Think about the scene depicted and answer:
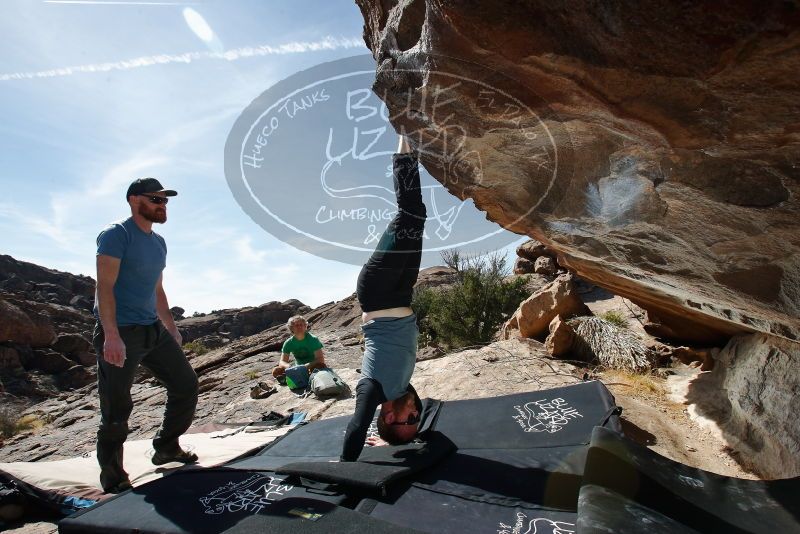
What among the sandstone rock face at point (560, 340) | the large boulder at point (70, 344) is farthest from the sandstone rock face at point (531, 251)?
the large boulder at point (70, 344)

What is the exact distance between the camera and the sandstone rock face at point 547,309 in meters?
7.59

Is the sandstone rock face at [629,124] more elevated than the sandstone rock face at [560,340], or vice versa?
the sandstone rock face at [629,124]

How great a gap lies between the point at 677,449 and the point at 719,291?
4.66 feet

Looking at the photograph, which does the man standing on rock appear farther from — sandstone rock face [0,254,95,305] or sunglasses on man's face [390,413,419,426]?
sandstone rock face [0,254,95,305]

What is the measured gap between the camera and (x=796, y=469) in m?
2.80

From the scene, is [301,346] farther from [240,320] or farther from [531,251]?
[240,320]

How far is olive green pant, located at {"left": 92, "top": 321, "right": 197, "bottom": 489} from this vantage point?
2926mm

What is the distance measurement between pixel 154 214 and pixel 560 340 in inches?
214

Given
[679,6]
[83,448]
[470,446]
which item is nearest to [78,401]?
[83,448]

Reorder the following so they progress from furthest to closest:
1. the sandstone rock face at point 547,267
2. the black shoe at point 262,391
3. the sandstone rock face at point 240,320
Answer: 1. the sandstone rock face at point 240,320
2. the sandstone rock face at point 547,267
3. the black shoe at point 262,391

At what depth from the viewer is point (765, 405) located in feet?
11.1

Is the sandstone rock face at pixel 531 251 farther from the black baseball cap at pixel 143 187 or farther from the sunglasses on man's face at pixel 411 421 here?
the black baseball cap at pixel 143 187

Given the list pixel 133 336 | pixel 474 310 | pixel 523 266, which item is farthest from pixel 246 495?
pixel 523 266

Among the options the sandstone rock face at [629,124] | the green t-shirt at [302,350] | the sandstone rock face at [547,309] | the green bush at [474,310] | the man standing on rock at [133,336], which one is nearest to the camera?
the sandstone rock face at [629,124]
